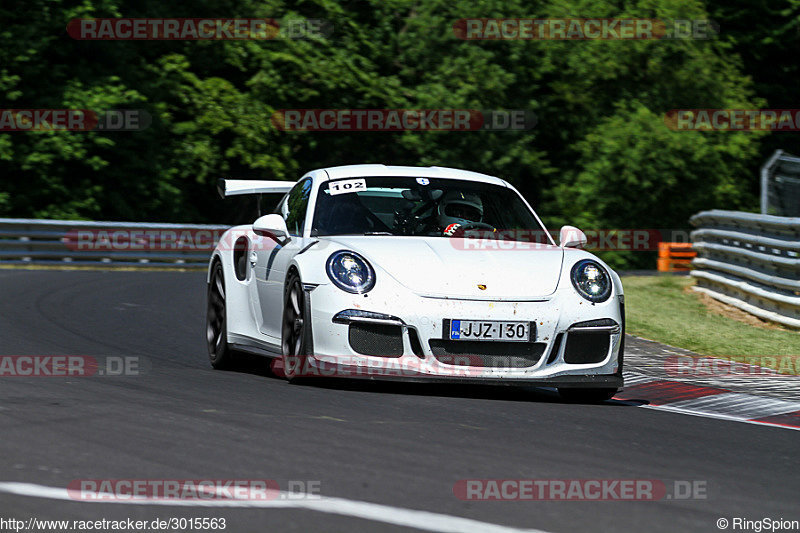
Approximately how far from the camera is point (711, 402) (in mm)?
8352

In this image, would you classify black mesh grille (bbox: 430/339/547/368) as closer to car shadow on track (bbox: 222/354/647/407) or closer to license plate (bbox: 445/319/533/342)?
license plate (bbox: 445/319/533/342)

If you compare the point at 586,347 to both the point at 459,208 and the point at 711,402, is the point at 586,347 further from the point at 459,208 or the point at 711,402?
the point at 459,208

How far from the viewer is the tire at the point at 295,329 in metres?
7.82

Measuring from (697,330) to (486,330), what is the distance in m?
5.95

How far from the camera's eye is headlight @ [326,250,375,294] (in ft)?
25.3

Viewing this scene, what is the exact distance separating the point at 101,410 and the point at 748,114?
34537 mm

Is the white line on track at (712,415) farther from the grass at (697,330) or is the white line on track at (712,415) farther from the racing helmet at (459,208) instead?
the grass at (697,330)

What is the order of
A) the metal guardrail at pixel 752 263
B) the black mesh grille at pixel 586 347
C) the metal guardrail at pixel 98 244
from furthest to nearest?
the metal guardrail at pixel 98 244, the metal guardrail at pixel 752 263, the black mesh grille at pixel 586 347

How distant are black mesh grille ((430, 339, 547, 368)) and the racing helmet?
1.47 meters

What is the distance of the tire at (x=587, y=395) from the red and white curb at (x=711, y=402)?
24 cm

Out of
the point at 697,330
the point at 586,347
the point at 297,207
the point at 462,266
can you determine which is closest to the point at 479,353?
the point at 462,266

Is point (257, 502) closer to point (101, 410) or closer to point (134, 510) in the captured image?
point (134, 510)

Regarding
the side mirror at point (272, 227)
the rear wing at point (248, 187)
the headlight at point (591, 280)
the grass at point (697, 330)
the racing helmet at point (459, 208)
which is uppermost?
the rear wing at point (248, 187)

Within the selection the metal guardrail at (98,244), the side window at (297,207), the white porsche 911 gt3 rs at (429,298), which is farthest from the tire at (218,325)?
the metal guardrail at (98,244)
